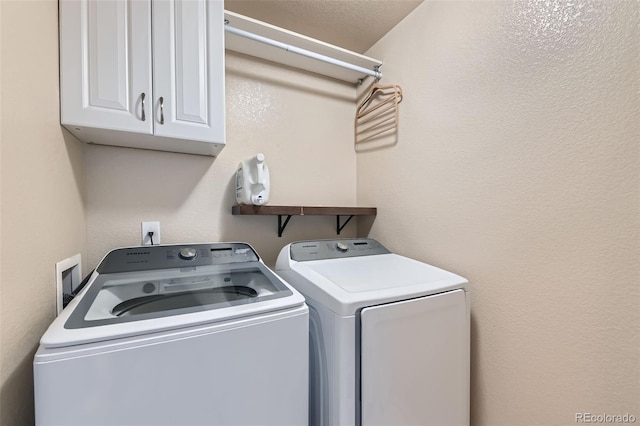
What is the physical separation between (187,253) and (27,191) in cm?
65

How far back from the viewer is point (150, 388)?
729 mm

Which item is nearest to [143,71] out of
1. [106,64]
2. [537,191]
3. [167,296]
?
[106,64]

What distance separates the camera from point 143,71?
1.16 metres

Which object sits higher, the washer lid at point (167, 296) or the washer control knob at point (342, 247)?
the washer control knob at point (342, 247)

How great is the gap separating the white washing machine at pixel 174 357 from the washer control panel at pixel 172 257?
0.10 metres

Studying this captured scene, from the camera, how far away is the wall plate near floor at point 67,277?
101cm

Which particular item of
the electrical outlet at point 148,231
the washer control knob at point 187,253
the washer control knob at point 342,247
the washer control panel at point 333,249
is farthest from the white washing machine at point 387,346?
the electrical outlet at point 148,231

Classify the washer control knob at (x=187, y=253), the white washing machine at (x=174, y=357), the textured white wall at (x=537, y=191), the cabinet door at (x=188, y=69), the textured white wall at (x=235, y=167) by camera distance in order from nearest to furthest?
the white washing machine at (x=174, y=357) → the textured white wall at (x=537, y=191) → the cabinet door at (x=188, y=69) → the washer control knob at (x=187, y=253) → the textured white wall at (x=235, y=167)

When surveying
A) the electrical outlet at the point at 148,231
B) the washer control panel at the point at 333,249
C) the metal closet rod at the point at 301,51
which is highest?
the metal closet rod at the point at 301,51

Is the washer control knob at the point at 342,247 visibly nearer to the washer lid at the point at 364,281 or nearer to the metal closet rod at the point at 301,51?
the washer lid at the point at 364,281

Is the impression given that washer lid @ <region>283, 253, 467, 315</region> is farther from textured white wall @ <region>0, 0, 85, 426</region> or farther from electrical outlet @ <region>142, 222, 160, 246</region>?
textured white wall @ <region>0, 0, 85, 426</region>

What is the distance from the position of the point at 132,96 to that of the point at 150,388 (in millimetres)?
1104

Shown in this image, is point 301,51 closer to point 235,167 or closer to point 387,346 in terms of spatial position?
point 235,167

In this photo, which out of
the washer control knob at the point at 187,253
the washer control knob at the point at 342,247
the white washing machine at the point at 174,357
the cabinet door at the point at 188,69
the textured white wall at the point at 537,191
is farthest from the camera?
the washer control knob at the point at 342,247
